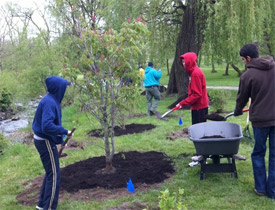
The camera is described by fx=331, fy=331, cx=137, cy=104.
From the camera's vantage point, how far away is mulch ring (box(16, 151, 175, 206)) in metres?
4.63

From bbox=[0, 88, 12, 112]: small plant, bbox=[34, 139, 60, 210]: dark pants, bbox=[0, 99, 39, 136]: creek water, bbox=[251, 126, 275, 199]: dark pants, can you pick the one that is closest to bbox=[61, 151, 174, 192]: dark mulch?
bbox=[34, 139, 60, 210]: dark pants

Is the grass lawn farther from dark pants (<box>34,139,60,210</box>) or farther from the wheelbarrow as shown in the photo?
dark pants (<box>34,139,60,210</box>)

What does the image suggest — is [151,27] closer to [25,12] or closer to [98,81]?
[98,81]

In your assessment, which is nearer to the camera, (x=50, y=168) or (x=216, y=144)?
(x=50, y=168)

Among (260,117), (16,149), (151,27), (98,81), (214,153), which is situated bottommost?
(16,149)

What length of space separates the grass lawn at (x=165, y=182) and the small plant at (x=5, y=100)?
24.2ft

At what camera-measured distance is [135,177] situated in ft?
16.6

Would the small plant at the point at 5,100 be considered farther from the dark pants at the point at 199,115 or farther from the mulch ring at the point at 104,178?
the dark pants at the point at 199,115

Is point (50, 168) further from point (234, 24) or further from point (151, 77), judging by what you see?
point (234, 24)

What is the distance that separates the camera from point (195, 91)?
5.34 m

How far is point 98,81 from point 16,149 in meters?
3.85

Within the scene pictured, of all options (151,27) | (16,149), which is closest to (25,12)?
(151,27)

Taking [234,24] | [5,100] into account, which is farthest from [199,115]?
[5,100]

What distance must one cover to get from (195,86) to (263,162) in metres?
1.70
